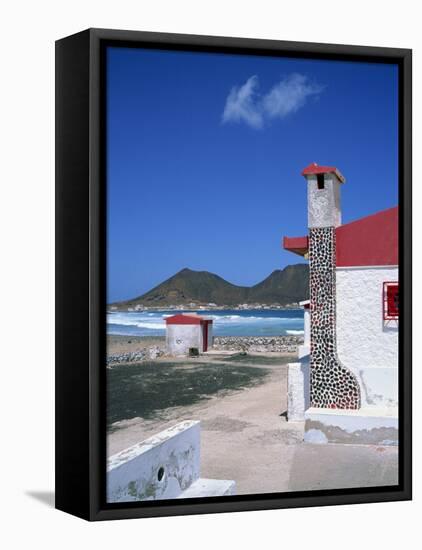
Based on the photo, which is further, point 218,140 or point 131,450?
point 218,140

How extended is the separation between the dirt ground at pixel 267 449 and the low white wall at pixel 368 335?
0.55 metres

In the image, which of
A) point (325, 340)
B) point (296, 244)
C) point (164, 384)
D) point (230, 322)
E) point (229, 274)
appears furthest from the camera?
point (325, 340)

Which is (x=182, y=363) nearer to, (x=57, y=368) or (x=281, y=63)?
(x=57, y=368)

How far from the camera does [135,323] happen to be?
8.12m

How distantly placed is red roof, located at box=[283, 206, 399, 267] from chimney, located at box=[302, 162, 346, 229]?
0.18 m

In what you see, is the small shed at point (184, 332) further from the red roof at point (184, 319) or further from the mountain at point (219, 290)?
the mountain at point (219, 290)

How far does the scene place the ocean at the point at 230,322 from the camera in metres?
8.02

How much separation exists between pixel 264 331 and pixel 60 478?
6.83 ft

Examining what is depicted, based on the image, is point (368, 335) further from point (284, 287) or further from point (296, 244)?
point (296, 244)

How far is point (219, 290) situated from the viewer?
848 cm

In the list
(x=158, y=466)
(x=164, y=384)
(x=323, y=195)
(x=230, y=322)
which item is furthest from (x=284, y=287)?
(x=158, y=466)

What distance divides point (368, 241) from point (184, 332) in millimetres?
1932

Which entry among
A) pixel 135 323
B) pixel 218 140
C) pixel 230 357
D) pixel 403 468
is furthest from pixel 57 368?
pixel 403 468

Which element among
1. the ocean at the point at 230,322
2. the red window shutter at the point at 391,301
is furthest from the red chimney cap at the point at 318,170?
the ocean at the point at 230,322
